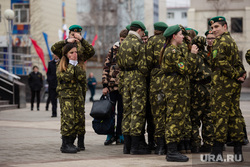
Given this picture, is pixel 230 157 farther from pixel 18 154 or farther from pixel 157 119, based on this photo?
pixel 18 154

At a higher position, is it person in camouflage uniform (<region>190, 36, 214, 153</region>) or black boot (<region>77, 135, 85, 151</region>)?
person in camouflage uniform (<region>190, 36, 214, 153</region>)

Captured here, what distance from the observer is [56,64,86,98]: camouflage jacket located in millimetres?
8945

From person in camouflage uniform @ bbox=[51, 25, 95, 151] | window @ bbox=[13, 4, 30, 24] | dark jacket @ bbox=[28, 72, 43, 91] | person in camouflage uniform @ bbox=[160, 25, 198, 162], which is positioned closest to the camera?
person in camouflage uniform @ bbox=[160, 25, 198, 162]

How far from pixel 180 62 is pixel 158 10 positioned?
83.5m

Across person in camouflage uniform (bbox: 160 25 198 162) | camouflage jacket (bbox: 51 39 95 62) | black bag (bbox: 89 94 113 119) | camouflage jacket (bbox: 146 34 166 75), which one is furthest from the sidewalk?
camouflage jacket (bbox: 51 39 95 62)

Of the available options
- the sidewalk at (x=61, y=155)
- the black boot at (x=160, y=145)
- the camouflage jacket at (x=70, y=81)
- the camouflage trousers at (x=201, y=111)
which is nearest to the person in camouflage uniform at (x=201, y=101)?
the camouflage trousers at (x=201, y=111)

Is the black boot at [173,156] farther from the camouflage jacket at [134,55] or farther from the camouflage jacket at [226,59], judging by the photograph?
the camouflage jacket at [134,55]

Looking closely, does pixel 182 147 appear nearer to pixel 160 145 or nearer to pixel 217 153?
pixel 160 145

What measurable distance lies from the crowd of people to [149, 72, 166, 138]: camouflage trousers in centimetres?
2

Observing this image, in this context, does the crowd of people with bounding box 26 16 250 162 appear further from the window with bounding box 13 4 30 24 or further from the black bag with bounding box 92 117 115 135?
the window with bounding box 13 4 30 24

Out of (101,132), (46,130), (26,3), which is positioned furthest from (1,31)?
(101,132)

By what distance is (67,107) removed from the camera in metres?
8.94

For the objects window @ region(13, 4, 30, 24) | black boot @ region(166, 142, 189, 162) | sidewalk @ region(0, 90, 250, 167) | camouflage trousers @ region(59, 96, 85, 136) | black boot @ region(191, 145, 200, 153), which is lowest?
sidewalk @ region(0, 90, 250, 167)

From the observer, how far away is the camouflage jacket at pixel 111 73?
10.1 metres
